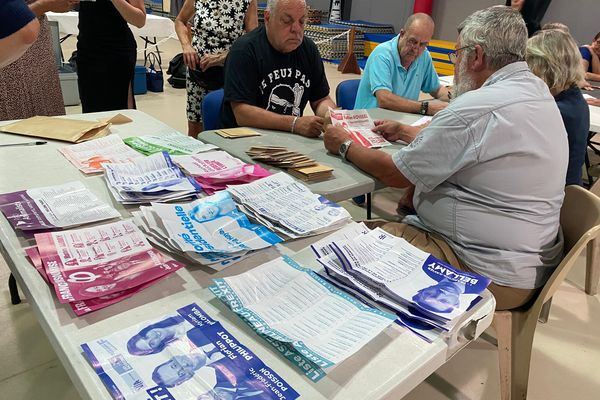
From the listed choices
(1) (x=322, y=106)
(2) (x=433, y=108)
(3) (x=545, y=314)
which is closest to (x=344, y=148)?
(1) (x=322, y=106)

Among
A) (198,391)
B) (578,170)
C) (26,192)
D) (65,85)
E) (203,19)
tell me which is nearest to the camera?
(198,391)

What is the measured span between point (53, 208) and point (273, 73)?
1.39 m

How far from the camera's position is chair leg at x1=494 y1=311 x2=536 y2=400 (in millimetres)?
1534

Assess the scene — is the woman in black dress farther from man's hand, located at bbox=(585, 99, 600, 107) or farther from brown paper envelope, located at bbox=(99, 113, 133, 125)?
man's hand, located at bbox=(585, 99, 600, 107)

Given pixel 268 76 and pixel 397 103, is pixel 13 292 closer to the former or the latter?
pixel 268 76

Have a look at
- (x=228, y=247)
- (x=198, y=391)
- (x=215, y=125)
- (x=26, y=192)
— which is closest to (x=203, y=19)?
(x=215, y=125)

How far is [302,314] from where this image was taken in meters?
0.98

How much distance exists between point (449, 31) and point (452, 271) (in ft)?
28.1

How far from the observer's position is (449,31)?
28.5 ft

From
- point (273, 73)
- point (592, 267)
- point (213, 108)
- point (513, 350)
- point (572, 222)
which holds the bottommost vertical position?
point (592, 267)

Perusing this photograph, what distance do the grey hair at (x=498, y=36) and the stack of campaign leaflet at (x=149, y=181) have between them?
1.06 meters

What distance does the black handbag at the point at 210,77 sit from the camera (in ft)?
10.2

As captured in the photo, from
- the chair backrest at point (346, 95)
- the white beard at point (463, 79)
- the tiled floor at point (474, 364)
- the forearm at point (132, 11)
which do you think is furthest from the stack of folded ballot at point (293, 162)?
the chair backrest at point (346, 95)

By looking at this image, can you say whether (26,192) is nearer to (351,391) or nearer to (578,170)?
(351,391)
